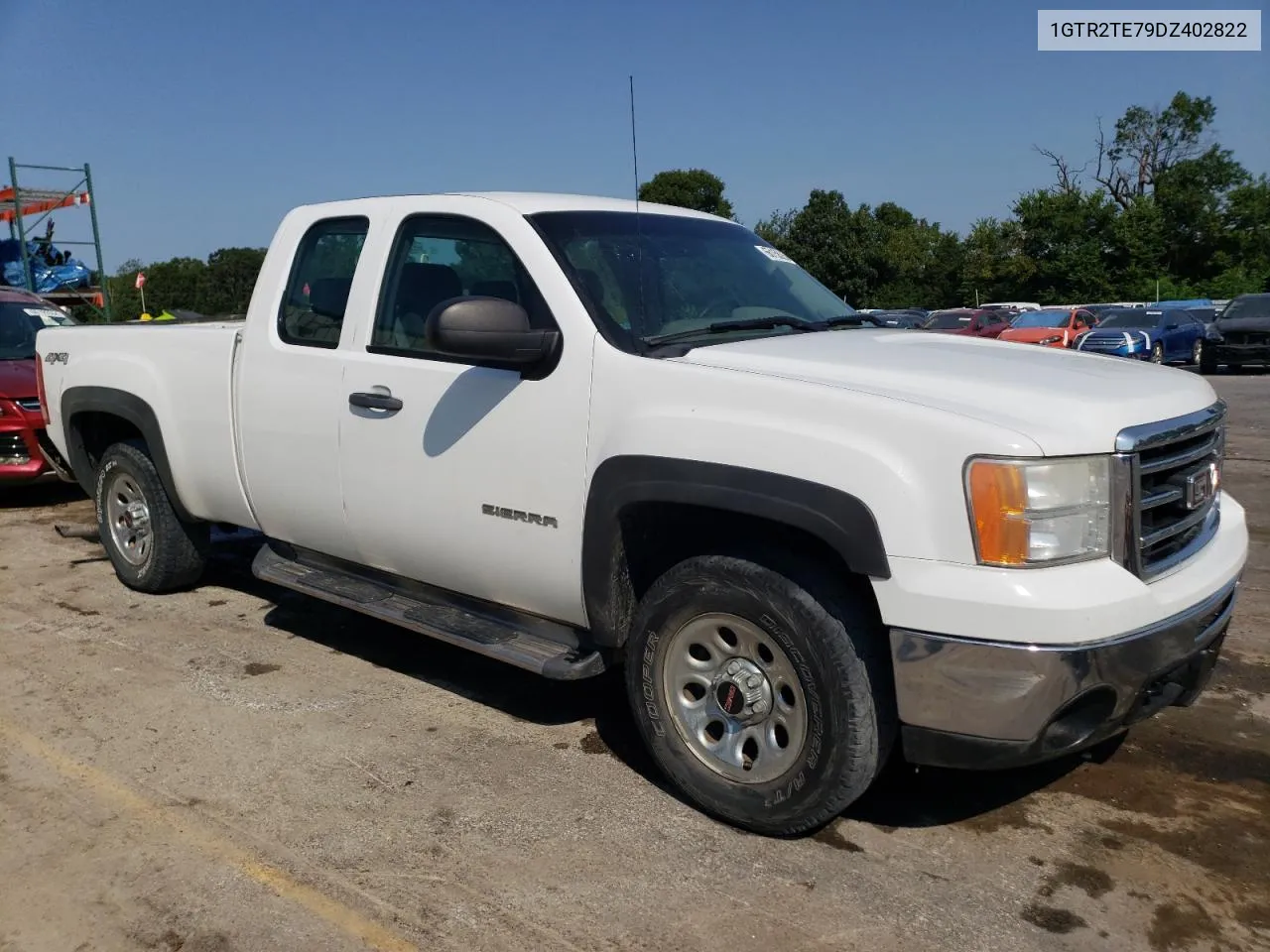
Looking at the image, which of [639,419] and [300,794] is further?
[300,794]

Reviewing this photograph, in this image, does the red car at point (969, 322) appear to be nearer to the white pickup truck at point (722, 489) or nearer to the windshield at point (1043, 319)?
the windshield at point (1043, 319)

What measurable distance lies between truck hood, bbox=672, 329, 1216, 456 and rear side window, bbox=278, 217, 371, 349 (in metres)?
1.77

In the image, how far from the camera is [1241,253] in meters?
49.7

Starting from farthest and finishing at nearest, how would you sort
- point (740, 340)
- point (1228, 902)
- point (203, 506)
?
point (203, 506)
point (740, 340)
point (1228, 902)

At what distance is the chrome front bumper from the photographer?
8.85 feet

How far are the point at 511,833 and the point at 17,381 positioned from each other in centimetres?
726

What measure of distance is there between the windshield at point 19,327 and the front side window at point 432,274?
6.53 meters

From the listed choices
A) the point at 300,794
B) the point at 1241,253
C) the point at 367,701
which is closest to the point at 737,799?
the point at 300,794

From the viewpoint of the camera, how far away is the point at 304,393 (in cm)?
445

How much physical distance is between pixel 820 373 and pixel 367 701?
2.42m

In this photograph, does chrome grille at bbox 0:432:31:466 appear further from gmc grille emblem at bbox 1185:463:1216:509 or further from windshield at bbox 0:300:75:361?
gmc grille emblem at bbox 1185:463:1216:509

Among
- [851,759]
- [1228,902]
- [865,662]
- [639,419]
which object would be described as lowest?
[1228,902]

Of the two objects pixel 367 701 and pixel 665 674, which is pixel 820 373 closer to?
pixel 665 674

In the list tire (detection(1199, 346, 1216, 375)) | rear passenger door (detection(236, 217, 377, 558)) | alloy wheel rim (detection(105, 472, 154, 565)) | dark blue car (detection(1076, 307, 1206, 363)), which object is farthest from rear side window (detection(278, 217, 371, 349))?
tire (detection(1199, 346, 1216, 375))
